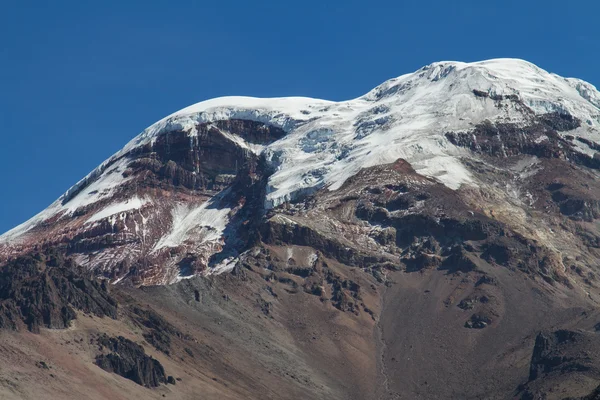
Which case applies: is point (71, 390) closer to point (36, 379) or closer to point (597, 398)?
point (36, 379)

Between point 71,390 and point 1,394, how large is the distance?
1302 centimetres

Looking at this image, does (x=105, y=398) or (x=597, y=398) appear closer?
(x=597, y=398)

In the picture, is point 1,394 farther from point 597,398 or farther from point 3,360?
point 597,398

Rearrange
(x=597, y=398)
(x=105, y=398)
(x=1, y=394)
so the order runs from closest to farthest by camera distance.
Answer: (x=597, y=398), (x=1, y=394), (x=105, y=398)

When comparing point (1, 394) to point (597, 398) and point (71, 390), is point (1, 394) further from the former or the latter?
point (597, 398)

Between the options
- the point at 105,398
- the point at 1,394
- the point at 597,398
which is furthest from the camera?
the point at 105,398

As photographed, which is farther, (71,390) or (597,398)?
(71,390)

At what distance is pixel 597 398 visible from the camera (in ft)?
347

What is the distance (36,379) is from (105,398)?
1053 centimetres

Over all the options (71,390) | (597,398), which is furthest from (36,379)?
(597,398)

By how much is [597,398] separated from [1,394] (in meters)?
101

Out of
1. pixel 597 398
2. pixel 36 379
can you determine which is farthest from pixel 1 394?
pixel 597 398

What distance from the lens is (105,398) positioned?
7825 inches

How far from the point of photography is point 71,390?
195625 mm
